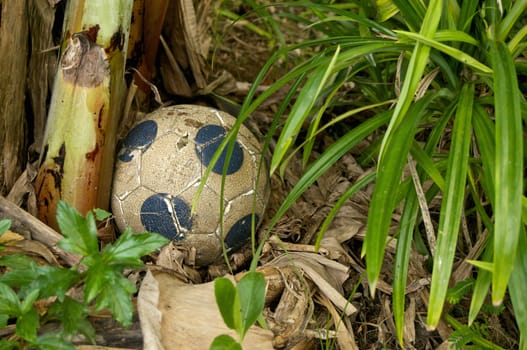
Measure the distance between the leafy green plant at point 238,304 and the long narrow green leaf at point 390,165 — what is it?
27cm

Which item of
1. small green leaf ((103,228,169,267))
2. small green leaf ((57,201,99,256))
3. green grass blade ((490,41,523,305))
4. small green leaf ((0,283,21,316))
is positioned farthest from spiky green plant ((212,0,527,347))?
small green leaf ((0,283,21,316))

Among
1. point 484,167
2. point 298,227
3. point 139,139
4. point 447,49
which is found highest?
point 447,49

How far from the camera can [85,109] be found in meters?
2.13

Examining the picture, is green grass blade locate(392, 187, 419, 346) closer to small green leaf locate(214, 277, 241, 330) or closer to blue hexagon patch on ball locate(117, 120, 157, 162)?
small green leaf locate(214, 277, 241, 330)

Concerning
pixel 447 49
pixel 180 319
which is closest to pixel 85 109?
pixel 180 319

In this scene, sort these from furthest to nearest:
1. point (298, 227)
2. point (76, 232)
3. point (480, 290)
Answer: point (298, 227)
point (480, 290)
point (76, 232)

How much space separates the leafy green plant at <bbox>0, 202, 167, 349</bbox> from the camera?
1529 mm

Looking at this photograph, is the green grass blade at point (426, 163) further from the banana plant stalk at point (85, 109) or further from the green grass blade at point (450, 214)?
the banana plant stalk at point (85, 109)

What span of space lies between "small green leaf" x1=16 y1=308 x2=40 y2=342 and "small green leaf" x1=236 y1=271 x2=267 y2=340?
0.46m

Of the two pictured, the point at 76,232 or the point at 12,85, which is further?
the point at 12,85

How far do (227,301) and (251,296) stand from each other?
0.09 m

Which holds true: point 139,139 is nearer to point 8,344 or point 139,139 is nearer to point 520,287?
point 8,344

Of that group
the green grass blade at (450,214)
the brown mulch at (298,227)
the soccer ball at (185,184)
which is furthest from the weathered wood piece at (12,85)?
the green grass blade at (450,214)

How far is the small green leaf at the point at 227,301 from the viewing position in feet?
5.09
